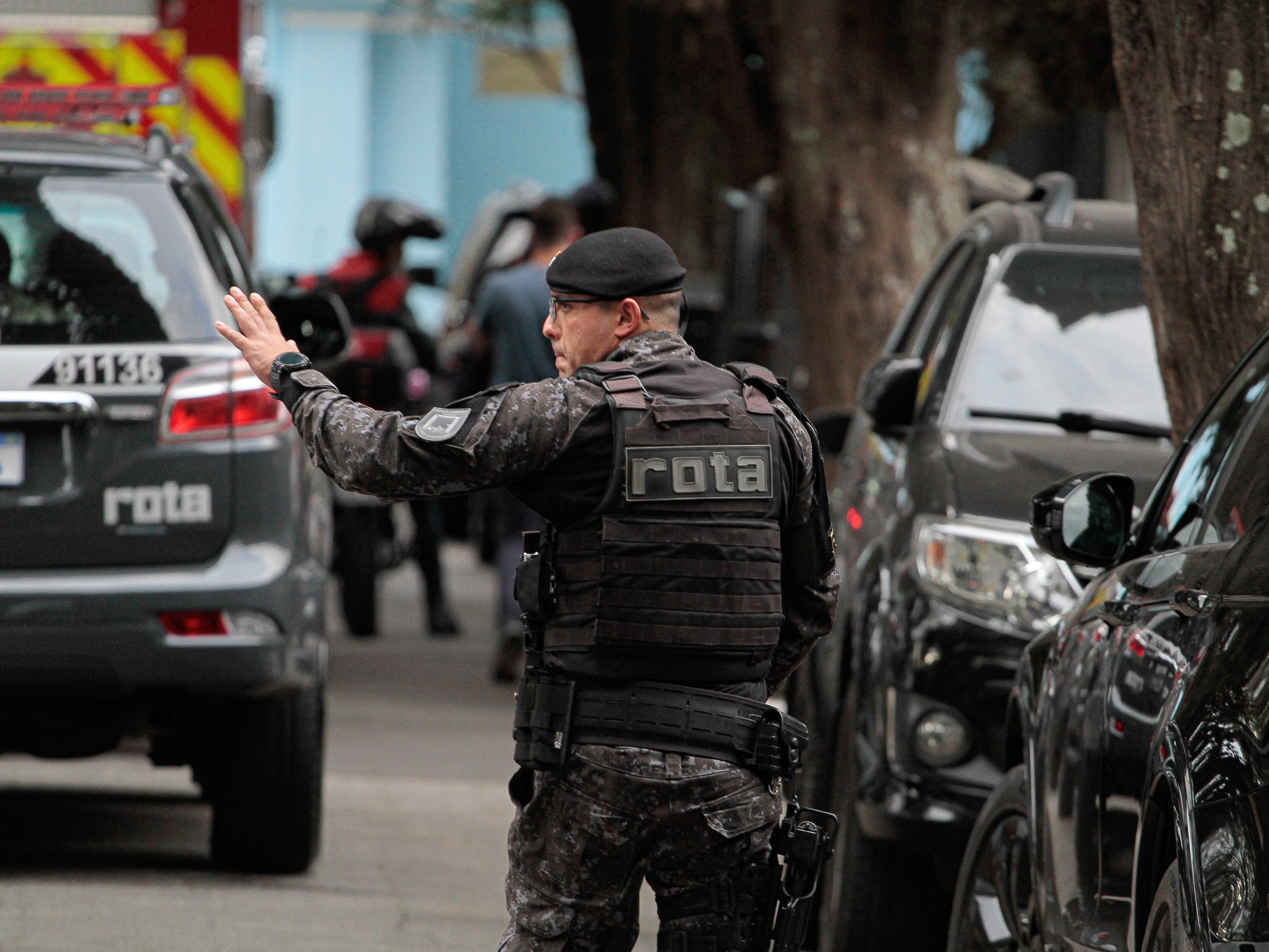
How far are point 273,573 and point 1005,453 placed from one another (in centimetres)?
180

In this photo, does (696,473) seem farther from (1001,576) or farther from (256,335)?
(1001,576)

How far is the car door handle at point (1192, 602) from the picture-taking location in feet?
10.6

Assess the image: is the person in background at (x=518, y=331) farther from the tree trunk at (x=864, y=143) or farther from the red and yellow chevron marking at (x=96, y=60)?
the red and yellow chevron marking at (x=96, y=60)

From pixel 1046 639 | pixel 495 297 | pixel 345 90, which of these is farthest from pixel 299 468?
pixel 345 90

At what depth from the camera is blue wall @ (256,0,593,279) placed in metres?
31.2

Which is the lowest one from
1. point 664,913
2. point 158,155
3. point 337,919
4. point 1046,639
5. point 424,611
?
point 424,611

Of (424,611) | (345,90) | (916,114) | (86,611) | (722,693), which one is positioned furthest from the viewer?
(345,90)

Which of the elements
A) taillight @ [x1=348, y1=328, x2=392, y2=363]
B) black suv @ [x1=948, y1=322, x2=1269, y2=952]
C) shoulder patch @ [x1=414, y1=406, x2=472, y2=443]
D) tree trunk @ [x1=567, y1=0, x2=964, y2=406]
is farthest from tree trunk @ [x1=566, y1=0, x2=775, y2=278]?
shoulder patch @ [x1=414, y1=406, x2=472, y2=443]

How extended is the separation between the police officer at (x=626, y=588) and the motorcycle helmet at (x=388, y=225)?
8534 mm

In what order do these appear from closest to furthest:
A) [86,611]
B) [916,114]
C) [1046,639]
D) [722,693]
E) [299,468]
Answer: [722,693] → [1046,639] → [86,611] → [299,468] → [916,114]

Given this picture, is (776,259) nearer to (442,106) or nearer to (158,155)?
(158,155)

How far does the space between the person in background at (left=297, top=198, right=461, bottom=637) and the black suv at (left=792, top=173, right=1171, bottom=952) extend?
5.73 m

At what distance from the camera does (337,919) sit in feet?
19.0

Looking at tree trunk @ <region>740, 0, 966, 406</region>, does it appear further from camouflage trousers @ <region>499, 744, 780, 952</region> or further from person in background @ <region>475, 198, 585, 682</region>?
camouflage trousers @ <region>499, 744, 780, 952</region>
